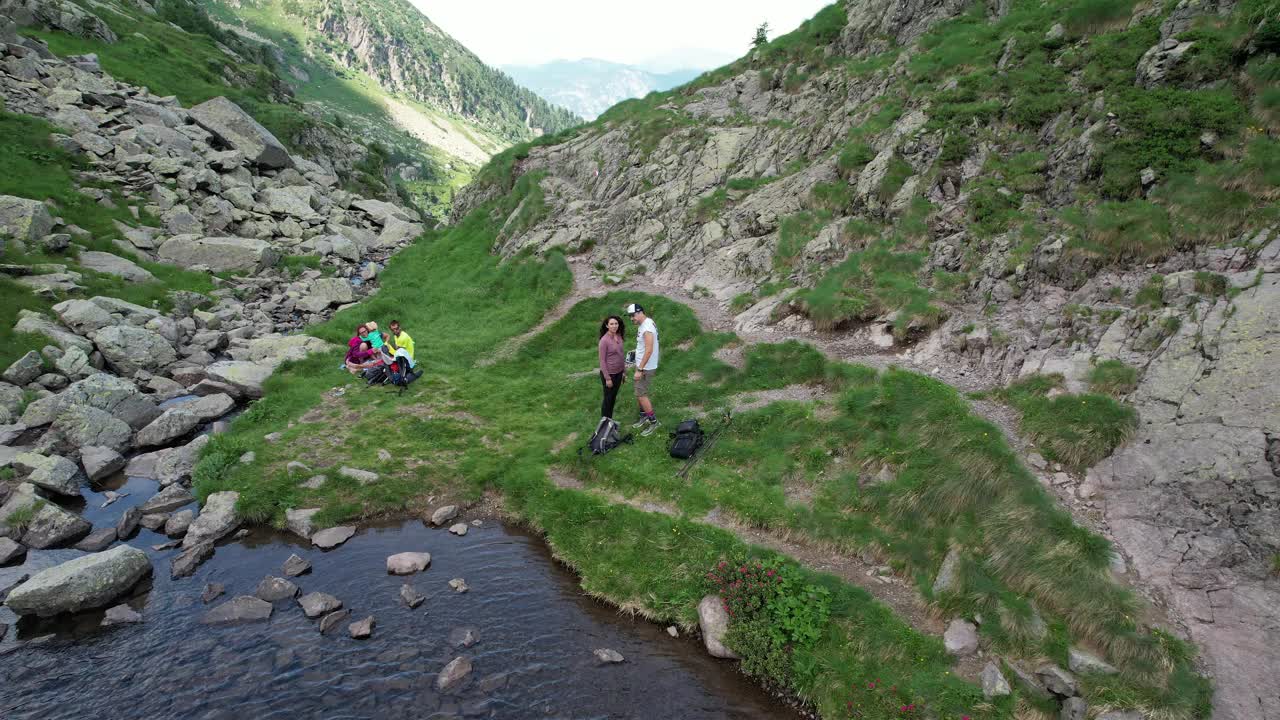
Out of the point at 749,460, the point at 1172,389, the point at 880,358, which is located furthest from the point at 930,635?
the point at 880,358

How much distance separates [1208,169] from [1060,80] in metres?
9.88

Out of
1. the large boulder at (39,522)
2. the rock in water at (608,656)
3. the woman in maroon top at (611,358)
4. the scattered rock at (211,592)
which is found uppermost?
the woman in maroon top at (611,358)

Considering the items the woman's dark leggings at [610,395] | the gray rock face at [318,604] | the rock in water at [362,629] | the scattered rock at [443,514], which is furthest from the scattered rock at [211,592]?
the woman's dark leggings at [610,395]

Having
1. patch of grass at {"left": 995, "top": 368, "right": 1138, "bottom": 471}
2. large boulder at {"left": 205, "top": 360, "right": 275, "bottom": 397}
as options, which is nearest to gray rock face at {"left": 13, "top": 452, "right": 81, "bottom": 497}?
large boulder at {"left": 205, "top": 360, "right": 275, "bottom": 397}

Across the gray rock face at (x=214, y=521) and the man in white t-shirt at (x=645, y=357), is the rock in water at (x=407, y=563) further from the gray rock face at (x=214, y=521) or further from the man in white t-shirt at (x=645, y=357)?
the man in white t-shirt at (x=645, y=357)

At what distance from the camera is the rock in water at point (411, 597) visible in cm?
1459

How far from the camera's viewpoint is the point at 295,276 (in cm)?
4684

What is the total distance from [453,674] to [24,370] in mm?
26362

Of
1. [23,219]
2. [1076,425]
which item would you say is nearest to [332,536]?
[1076,425]

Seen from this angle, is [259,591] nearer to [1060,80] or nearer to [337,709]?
[337,709]

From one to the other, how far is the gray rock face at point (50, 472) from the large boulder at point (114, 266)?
23.6 meters

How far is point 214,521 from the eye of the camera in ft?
57.1

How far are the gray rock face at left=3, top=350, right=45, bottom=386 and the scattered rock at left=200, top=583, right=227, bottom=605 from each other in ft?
60.1

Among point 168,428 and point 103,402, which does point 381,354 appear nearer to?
point 168,428
